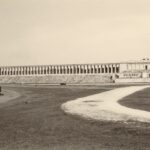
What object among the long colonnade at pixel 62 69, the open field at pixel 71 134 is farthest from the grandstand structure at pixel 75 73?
the open field at pixel 71 134

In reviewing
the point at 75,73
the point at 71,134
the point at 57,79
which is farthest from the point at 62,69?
the point at 71,134

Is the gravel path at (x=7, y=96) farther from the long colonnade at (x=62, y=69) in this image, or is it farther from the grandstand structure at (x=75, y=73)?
the long colonnade at (x=62, y=69)

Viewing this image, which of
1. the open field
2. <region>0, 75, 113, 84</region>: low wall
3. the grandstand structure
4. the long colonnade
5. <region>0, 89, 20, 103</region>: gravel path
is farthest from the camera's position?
the long colonnade

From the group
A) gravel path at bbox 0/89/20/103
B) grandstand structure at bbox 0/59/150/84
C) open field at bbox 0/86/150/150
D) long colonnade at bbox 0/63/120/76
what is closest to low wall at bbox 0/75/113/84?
grandstand structure at bbox 0/59/150/84

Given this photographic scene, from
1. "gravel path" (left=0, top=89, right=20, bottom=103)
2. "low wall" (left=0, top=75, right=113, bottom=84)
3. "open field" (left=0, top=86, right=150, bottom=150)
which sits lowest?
"low wall" (left=0, top=75, right=113, bottom=84)

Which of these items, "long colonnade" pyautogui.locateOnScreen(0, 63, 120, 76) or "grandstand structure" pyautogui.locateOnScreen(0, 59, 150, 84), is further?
"long colonnade" pyautogui.locateOnScreen(0, 63, 120, 76)

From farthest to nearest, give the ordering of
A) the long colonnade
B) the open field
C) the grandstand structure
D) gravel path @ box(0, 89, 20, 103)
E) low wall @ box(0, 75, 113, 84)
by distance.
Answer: the long colonnade → low wall @ box(0, 75, 113, 84) → the grandstand structure → gravel path @ box(0, 89, 20, 103) → the open field

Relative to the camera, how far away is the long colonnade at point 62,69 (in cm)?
17400

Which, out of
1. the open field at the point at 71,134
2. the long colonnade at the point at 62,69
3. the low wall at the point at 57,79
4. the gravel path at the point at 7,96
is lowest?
the low wall at the point at 57,79

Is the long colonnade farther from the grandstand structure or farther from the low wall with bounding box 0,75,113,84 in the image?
the low wall with bounding box 0,75,113,84

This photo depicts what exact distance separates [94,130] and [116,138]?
6.56 feet

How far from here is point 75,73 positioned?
182m

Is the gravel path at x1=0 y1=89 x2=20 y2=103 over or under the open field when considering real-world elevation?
under

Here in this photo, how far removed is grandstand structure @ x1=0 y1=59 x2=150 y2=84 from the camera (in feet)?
513
